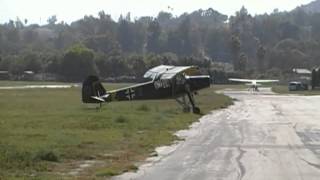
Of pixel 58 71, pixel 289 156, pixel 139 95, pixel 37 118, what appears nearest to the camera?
pixel 289 156

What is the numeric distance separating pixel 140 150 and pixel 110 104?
26.5 meters

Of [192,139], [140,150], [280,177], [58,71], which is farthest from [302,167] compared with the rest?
[58,71]

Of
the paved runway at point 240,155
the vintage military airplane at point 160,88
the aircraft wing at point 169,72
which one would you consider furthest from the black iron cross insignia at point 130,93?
the paved runway at point 240,155

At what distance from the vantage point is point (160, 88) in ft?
133

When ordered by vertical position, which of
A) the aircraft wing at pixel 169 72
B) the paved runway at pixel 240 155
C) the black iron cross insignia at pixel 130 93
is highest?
the aircraft wing at pixel 169 72

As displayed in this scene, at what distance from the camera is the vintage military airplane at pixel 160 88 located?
4050cm

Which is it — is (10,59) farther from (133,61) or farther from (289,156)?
(289,156)

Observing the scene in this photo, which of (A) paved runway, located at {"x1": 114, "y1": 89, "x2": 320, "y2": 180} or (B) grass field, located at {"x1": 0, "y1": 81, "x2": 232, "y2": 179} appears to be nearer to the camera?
(A) paved runway, located at {"x1": 114, "y1": 89, "x2": 320, "y2": 180}

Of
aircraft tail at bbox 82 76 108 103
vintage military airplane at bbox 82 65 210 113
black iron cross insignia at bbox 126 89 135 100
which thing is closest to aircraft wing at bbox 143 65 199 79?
vintage military airplane at bbox 82 65 210 113

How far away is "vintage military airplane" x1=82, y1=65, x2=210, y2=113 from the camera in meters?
40.5

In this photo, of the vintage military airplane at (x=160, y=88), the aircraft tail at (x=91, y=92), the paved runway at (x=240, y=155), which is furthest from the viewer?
the aircraft tail at (x=91, y=92)

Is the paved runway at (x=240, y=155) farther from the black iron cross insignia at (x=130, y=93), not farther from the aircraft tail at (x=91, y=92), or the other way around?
the aircraft tail at (x=91, y=92)

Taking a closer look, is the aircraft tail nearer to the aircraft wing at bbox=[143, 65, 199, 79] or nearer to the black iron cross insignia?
the black iron cross insignia

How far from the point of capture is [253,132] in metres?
25.6
